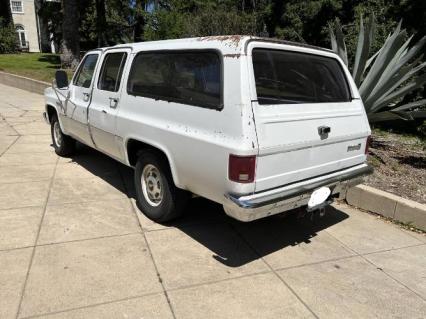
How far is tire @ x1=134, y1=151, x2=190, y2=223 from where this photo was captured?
160 inches

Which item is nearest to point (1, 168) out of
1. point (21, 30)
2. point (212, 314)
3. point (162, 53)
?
point (162, 53)

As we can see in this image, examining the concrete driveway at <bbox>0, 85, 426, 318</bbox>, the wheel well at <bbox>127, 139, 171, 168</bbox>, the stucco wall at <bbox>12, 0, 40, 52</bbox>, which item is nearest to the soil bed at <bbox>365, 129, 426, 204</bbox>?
the concrete driveway at <bbox>0, 85, 426, 318</bbox>

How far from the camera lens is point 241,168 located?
314 cm

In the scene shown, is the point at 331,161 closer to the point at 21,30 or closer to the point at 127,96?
the point at 127,96

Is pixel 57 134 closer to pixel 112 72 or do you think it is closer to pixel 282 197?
pixel 112 72

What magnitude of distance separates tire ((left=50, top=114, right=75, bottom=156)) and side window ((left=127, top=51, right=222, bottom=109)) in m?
2.80

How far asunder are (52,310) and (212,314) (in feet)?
3.80

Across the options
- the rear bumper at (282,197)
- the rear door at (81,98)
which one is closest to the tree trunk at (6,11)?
the rear door at (81,98)

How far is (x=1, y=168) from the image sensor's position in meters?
6.17

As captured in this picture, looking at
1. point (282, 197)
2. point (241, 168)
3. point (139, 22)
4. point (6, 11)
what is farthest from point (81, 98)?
point (6, 11)

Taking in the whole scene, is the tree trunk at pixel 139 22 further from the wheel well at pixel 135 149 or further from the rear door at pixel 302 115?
the rear door at pixel 302 115

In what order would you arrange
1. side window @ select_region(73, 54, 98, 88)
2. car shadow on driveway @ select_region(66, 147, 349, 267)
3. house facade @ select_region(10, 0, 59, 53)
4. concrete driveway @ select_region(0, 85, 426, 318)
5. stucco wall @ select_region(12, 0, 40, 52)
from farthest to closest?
stucco wall @ select_region(12, 0, 40, 52)
house facade @ select_region(10, 0, 59, 53)
side window @ select_region(73, 54, 98, 88)
car shadow on driveway @ select_region(66, 147, 349, 267)
concrete driveway @ select_region(0, 85, 426, 318)

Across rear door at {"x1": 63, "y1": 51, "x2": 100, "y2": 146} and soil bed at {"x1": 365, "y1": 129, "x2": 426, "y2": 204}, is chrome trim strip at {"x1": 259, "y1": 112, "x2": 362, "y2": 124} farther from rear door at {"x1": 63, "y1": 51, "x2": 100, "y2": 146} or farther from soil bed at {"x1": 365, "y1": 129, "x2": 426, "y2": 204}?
rear door at {"x1": 63, "y1": 51, "x2": 100, "y2": 146}

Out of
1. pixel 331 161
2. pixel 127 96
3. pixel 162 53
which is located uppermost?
pixel 162 53
